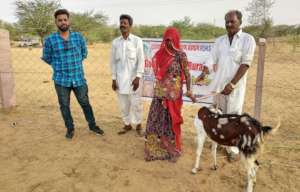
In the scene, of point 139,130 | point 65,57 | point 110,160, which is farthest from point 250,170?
point 65,57

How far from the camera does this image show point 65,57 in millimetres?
5070

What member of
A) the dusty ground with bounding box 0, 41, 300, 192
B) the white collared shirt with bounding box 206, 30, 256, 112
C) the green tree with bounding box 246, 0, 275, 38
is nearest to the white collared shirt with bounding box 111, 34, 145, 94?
the dusty ground with bounding box 0, 41, 300, 192

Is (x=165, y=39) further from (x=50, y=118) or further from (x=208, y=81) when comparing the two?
(x=50, y=118)

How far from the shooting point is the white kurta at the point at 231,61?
13.4ft

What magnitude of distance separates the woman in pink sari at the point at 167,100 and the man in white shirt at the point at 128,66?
842mm

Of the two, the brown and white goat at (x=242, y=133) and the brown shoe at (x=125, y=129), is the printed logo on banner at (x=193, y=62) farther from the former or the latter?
the brown and white goat at (x=242, y=133)

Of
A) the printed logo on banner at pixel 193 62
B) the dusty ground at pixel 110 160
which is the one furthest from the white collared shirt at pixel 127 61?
the dusty ground at pixel 110 160

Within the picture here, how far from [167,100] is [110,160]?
1.21m

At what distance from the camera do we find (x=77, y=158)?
475 cm

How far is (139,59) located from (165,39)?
45.3 inches

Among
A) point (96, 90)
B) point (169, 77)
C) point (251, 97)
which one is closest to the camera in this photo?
point (169, 77)

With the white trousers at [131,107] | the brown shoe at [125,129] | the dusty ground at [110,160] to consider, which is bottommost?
the dusty ground at [110,160]

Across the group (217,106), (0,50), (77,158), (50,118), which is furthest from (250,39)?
(0,50)

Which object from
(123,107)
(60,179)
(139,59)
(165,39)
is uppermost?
(165,39)
